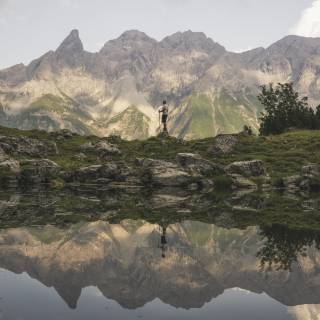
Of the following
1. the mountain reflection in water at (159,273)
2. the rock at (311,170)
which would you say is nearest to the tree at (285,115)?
the rock at (311,170)

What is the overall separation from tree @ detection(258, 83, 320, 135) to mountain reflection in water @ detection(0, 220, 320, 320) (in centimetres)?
12833

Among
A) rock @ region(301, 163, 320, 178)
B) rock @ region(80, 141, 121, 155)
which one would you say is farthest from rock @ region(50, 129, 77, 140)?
rock @ region(301, 163, 320, 178)

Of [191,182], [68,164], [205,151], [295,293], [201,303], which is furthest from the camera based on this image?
[205,151]

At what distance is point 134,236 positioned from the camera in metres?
31.0

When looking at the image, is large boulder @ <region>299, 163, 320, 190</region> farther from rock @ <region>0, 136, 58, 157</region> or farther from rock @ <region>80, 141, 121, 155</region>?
rock @ <region>0, 136, 58, 157</region>

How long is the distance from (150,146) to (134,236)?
80.7 meters

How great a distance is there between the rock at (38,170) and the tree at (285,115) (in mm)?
92186

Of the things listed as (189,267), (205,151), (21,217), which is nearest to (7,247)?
(189,267)

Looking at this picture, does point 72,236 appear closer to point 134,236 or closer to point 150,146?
point 134,236

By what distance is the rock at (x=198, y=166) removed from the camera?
82438 millimetres

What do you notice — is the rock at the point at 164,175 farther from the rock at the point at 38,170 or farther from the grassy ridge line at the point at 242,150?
the rock at the point at 38,170

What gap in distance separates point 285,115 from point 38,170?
104221 mm

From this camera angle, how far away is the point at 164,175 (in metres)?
77.0

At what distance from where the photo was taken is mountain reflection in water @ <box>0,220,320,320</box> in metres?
15.6
